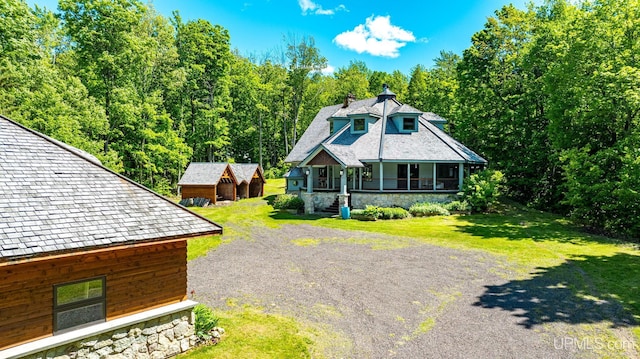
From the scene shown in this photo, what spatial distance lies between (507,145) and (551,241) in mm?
16784

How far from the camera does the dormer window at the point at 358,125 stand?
103ft

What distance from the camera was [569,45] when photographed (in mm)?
23797

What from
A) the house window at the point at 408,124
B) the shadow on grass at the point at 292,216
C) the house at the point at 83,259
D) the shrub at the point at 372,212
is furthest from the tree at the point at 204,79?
the house at the point at 83,259

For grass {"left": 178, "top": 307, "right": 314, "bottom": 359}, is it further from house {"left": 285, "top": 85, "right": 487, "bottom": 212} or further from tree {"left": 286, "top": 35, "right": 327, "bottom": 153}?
tree {"left": 286, "top": 35, "right": 327, "bottom": 153}

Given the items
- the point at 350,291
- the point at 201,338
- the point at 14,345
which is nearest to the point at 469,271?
the point at 350,291

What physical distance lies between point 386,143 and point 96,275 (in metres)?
24.8

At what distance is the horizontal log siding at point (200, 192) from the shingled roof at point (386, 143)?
781 centimetres

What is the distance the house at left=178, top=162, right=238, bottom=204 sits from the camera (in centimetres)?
3297

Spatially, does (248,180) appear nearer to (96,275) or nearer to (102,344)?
(96,275)

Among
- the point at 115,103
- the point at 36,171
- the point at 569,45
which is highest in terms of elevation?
the point at 569,45

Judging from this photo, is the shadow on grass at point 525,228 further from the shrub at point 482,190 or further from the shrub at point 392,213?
the shrub at point 392,213

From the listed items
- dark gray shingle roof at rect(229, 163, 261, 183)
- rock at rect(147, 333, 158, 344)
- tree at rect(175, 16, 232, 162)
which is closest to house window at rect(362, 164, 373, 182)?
dark gray shingle roof at rect(229, 163, 261, 183)

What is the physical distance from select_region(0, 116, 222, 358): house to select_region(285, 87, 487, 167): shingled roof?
61.6ft

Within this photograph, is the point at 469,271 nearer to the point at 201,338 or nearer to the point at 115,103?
the point at 201,338
